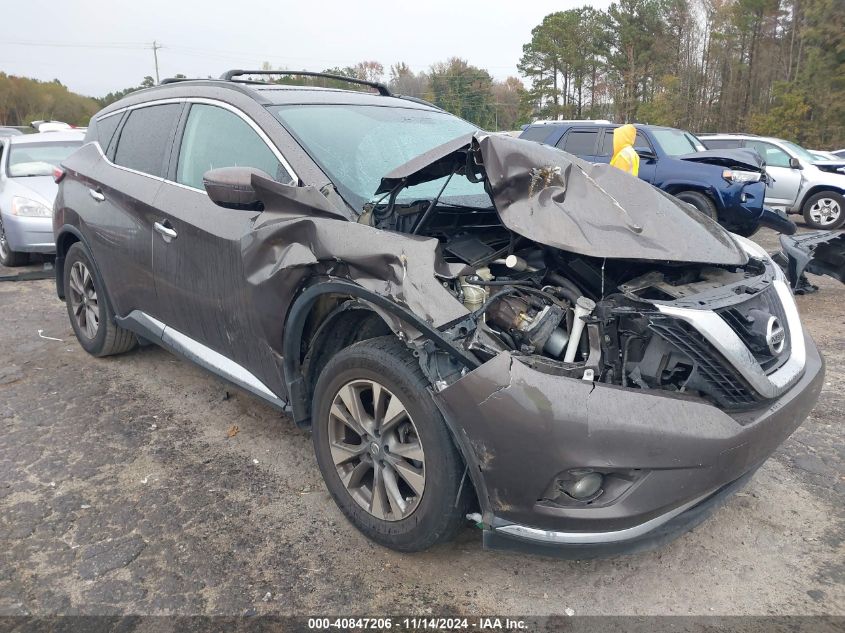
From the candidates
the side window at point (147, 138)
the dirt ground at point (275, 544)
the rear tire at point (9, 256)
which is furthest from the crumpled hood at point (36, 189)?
the dirt ground at point (275, 544)

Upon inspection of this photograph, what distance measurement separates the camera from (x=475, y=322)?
221 cm

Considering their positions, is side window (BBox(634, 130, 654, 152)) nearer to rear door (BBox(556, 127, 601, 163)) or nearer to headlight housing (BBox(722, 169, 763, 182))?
rear door (BBox(556, 127, 601, 163))

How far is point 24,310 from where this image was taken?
20.2 feet

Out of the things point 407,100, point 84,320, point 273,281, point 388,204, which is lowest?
point 84,320

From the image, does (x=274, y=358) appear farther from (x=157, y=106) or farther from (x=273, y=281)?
(x=157, y=106)

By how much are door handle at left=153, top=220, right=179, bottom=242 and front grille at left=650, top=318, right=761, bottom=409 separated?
2441 millimetres

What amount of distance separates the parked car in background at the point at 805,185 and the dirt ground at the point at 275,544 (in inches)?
342

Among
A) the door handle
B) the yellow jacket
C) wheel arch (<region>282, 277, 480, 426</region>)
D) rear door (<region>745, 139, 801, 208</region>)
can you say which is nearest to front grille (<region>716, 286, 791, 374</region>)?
wheel arch (<region>282, 277, 480, 426</region>)

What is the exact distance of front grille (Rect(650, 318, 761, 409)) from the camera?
204cm

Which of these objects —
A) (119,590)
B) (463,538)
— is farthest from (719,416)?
(119,590)

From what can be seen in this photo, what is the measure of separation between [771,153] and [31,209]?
40.4 feet

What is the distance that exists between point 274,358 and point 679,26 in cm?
4510

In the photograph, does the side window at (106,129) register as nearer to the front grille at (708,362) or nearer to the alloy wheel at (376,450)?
the alloy wheel at (376,450)

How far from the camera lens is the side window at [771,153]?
11.7m
